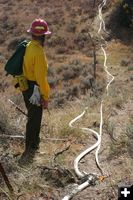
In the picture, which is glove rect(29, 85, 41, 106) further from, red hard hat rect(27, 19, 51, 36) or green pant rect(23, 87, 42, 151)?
red hard hat rect(27, 19, 51, 36)

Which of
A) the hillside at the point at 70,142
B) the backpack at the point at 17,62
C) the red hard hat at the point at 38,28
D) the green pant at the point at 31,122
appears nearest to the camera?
the hillside at the point at 70,142

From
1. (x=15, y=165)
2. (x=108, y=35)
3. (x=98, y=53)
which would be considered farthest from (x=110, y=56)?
(x=15, y=165)

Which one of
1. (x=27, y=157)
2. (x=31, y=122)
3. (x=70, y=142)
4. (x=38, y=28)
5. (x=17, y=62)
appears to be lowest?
(x=70, y=142)

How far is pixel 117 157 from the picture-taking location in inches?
226

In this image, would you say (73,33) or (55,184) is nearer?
(55,184)

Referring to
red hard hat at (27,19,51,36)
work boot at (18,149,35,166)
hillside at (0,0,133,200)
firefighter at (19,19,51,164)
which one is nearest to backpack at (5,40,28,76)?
firefighter at (19,19,51,164)

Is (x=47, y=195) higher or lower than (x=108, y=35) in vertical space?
higher

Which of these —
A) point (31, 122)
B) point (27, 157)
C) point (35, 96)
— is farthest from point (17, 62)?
point (27, 157)

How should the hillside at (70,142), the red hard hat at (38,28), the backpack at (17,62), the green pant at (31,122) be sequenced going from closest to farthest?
the hillside at (70,142), the red hard hat at (38,28), the backpack at (17,62), the green pant at (31,122)

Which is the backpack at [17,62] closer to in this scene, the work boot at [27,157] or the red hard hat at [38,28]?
the red hard hat at [38,28]

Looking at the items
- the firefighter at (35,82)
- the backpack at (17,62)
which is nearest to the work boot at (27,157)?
the firefighter at (35,82)

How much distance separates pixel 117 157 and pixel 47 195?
1287 mm

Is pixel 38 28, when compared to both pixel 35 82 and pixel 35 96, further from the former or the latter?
pixel 35 96

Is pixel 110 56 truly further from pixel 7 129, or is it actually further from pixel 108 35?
pixel 7 129
